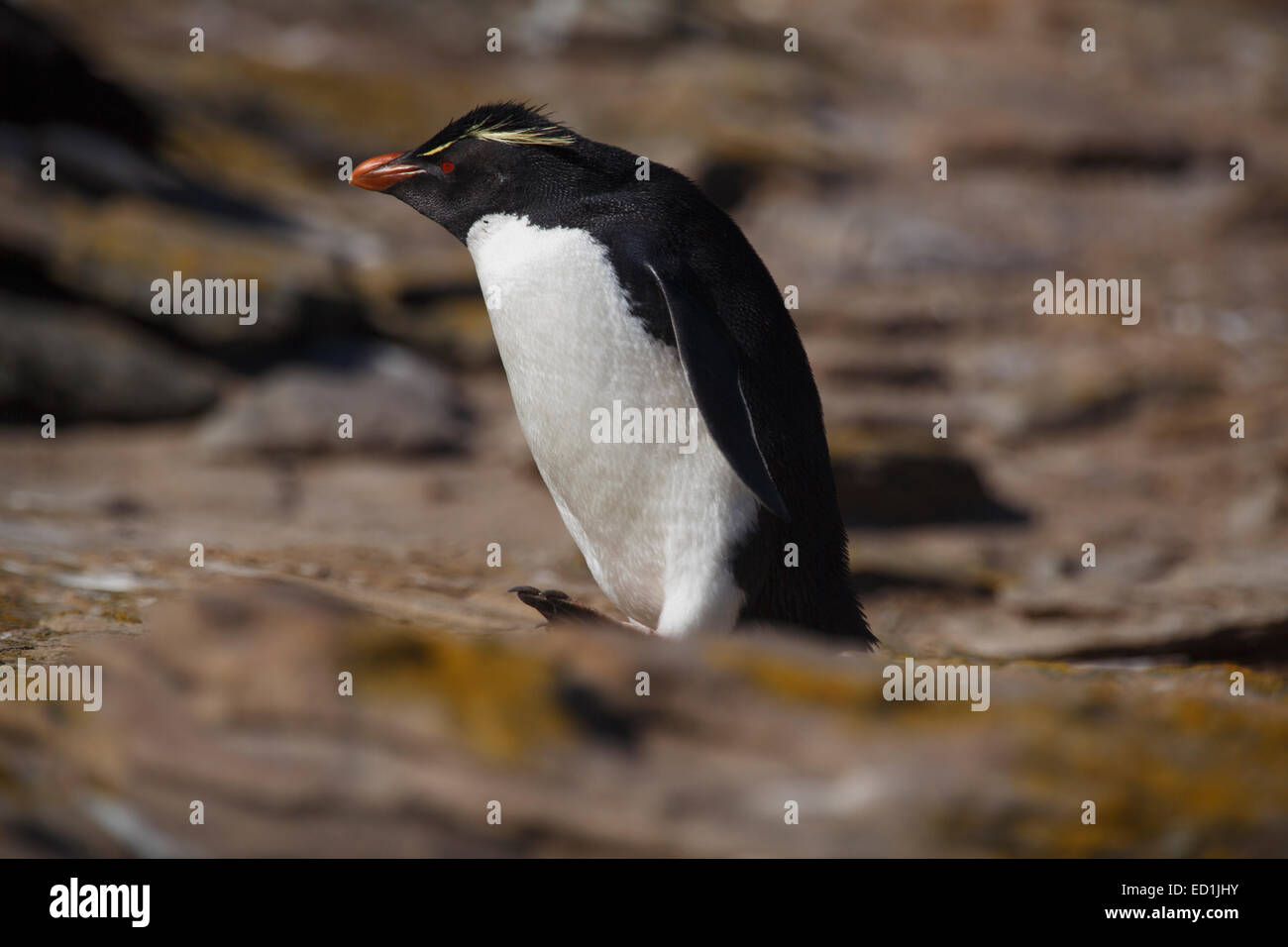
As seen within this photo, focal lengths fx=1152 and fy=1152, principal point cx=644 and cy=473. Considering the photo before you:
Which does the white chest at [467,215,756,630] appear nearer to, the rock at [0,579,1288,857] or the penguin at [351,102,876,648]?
the penguin at [351,102,876,648]

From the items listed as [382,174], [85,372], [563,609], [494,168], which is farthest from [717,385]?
[85,372]

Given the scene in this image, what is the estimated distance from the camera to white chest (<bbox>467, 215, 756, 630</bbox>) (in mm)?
2209

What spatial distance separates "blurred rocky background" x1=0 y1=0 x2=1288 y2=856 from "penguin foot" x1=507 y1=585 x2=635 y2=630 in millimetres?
302

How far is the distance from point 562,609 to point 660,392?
0.46 meters

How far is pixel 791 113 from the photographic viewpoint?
37.0 feet

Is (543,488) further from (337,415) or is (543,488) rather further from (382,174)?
(382,174)

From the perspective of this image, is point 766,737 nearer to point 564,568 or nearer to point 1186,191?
point 564,568

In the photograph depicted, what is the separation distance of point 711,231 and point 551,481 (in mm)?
627

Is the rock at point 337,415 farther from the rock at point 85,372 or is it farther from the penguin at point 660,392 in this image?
the penguin at point 660,392

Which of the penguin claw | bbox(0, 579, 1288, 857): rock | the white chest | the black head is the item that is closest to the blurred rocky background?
bbox(0, 579, 1288, 857): rock

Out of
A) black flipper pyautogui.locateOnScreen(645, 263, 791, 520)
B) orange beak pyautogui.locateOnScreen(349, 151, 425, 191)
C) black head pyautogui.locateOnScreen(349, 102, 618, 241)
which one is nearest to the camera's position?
black flipper pyautogui.locateOnScreen(645, 263, 791, 520)

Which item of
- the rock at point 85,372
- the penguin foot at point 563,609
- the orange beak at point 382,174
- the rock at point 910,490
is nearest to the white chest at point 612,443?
the penguin foot at point 563,609

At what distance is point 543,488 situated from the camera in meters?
5.89

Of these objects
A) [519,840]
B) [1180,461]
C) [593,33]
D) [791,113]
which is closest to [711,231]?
[519,840]
